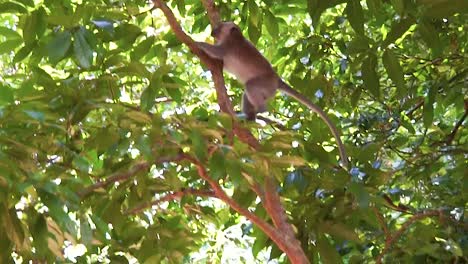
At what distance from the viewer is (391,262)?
313 centimetres

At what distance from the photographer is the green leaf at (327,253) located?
257 cm

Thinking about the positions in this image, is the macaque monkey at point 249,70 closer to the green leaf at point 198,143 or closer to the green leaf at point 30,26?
the green leaf at point 30,26

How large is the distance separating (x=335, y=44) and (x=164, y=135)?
153cm

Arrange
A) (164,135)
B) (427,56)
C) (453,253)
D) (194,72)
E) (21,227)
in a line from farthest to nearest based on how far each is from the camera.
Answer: (194,72) → (427,56) → (453,253) → (164,135) → (21,227)

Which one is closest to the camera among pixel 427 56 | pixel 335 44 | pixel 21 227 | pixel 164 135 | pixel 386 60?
pixel 21 227

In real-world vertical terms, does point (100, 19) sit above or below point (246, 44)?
below

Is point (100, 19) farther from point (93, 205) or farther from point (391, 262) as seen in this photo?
point (391, 262)

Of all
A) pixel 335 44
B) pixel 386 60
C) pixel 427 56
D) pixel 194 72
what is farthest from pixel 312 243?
pixel 194 72

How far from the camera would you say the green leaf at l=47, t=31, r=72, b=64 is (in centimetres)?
216

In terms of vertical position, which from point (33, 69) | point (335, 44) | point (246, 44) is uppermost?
point (246, 44)

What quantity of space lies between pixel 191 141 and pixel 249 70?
174 cm

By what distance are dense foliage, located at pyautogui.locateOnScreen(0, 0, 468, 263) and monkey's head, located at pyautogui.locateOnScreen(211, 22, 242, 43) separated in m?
0.12

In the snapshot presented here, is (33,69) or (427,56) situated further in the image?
(427,56)

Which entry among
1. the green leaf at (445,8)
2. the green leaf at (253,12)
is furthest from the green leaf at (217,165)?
the green leaf at (253,12)
